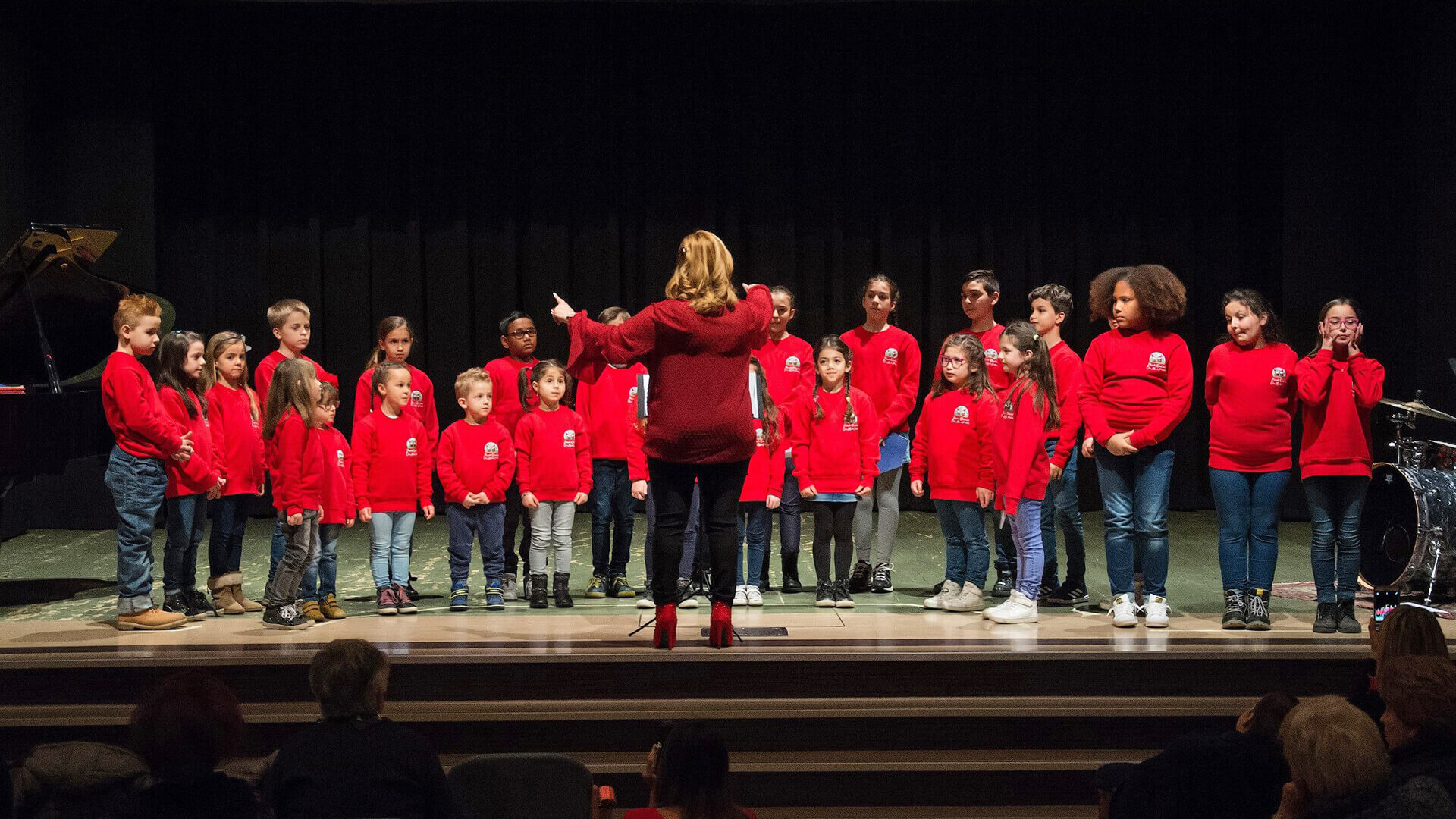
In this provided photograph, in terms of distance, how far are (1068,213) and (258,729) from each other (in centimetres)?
748

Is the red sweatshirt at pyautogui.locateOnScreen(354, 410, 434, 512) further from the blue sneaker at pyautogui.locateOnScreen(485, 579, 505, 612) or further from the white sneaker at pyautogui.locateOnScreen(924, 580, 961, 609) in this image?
the white sneaker at pyautogui.locateOnScreen(924, 580, 961, 609)

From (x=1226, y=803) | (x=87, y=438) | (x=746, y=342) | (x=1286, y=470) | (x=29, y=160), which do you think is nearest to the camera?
(x=1226, y=803)

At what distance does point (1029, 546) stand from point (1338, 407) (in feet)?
4.22

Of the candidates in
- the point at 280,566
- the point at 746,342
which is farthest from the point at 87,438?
the point at 746,342

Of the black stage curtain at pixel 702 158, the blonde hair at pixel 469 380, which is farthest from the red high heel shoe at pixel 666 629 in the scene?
the black stage curtain at pixel 702 158

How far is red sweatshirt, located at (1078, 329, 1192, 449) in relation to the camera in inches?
200

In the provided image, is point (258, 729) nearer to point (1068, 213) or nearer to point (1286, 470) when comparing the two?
point (1286, 470)

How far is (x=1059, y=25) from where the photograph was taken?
9664 mm

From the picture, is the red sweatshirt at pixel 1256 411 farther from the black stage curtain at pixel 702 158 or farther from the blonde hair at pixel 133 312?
the black stage curtain at pixel 702 158

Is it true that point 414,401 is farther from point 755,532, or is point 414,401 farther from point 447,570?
point 755,532

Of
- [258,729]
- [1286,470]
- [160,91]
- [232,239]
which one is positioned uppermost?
[160,91]

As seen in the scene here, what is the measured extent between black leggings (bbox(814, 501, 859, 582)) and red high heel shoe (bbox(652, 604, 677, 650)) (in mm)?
1472

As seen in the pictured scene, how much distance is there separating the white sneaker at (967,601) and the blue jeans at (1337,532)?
53.5 inches

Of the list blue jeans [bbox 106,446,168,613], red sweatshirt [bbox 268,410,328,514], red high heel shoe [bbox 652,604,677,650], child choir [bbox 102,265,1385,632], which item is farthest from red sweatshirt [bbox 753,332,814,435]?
blue jeans [bbox 106,446,168,613]
